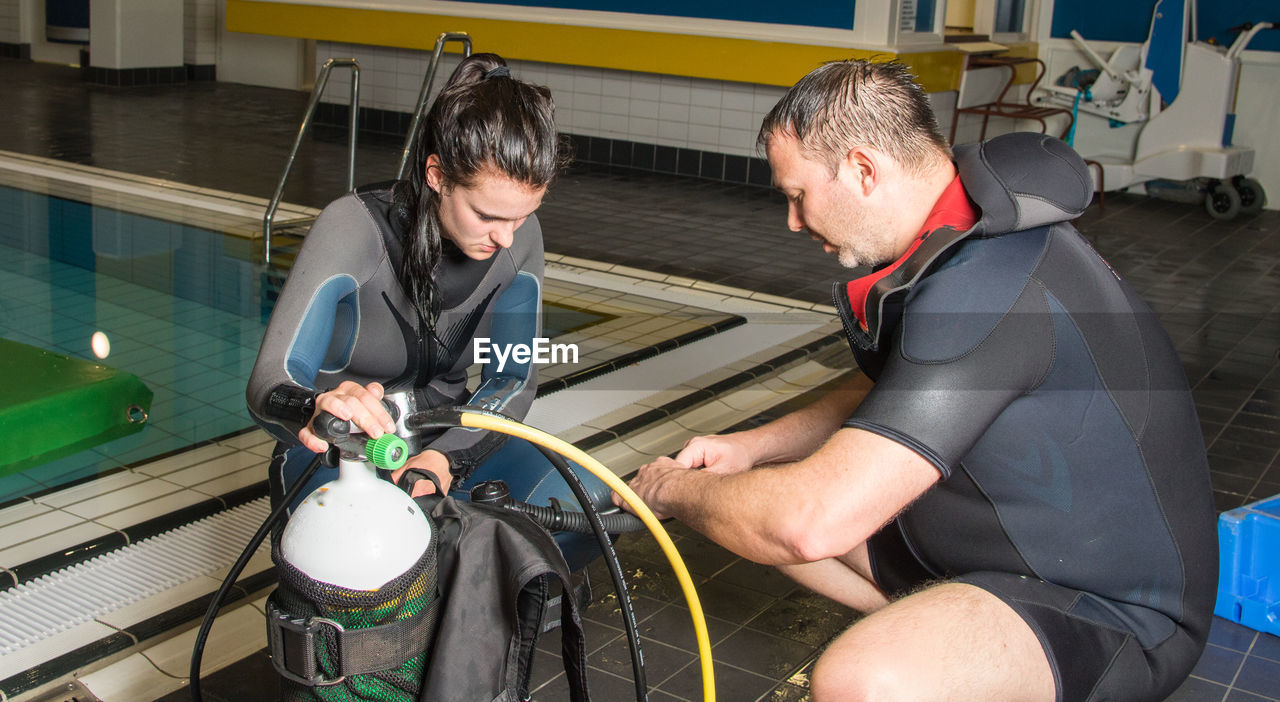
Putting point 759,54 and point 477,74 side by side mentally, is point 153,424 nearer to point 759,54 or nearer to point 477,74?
point 477,74

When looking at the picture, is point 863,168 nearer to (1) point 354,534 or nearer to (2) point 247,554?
(1) point 354,534

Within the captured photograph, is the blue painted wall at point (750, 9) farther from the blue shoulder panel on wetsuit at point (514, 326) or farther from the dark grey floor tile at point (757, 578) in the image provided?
the blue shoulder panel on wetsuit at point (514, 326)

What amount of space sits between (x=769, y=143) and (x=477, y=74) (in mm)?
531

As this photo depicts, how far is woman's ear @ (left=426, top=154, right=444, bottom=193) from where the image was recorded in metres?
1.88

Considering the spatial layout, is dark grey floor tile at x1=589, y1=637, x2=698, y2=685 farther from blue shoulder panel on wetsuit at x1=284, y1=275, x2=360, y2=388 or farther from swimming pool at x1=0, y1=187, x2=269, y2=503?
swimming pool at x1=0, y1=187, x2=269, y2=503

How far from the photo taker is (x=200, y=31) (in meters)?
11.8

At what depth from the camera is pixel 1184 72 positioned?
7941mm

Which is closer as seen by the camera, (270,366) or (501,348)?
(270,366)

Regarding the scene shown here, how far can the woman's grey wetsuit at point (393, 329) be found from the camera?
1862 millimetres

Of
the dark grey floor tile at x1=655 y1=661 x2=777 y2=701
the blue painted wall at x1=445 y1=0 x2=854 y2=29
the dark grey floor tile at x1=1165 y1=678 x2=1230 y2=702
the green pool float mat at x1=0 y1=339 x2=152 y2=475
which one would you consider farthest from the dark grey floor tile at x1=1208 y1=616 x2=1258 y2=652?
the blue painted wall at x1=445 y1=0 x2=854 y2=29

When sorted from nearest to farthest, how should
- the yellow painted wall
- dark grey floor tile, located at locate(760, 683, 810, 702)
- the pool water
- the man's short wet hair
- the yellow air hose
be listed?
the yellow air hose
the man's short wet hair
dark grey floor tile, located at locate(760, 683, 810, 702)
the pool water
the yellow painted wall

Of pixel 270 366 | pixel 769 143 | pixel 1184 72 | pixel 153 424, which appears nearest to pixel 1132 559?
pixel 769 143

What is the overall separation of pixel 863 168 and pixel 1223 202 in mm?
6986

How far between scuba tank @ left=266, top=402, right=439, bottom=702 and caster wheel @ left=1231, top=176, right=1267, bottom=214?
785cm
